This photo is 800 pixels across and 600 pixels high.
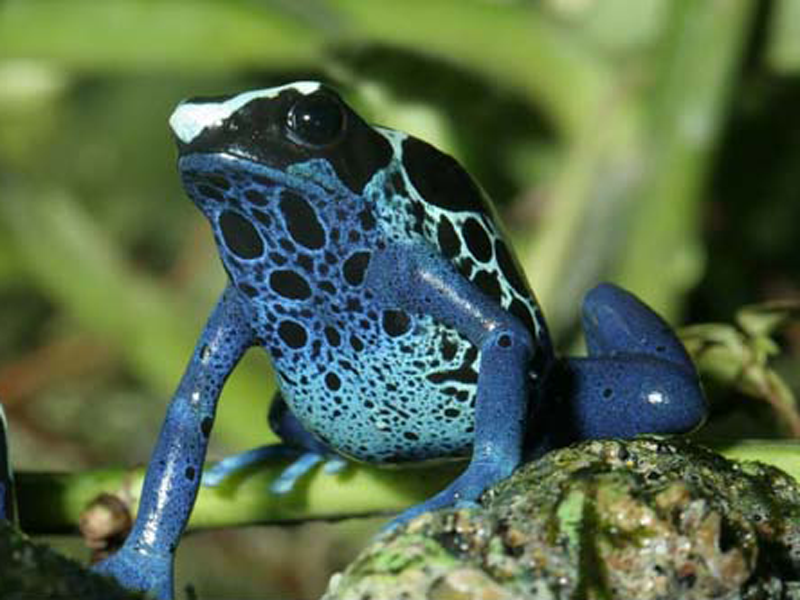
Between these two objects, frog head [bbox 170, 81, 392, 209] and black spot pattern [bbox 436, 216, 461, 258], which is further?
black spot pattern [bbox 436, 216, 461, 258]

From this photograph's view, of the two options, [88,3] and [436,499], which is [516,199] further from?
[436,499]

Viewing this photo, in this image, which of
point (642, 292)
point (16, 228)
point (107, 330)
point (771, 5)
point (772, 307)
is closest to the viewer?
point (772, 307)

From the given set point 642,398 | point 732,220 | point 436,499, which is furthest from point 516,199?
point 436,499

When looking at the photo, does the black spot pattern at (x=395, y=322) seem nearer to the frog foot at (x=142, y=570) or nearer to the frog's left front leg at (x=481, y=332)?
the frog's left front leg at (x=481, y=332)

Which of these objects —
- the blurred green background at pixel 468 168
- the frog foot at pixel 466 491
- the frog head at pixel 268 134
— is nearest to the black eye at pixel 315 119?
the frog head at pixel 268 134

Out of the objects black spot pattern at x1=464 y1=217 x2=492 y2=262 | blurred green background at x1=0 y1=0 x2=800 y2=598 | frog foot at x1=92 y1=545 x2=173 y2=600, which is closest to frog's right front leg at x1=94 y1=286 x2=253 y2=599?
frog foot at x1=92 y1=545 x2=173 y2=600

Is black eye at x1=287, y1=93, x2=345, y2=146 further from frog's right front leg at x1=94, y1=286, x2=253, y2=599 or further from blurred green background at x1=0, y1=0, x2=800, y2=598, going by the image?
blurred green background at x1=0, y1=0, x2=800, y2=598

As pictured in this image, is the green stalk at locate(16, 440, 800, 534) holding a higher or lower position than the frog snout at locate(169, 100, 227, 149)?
lower
